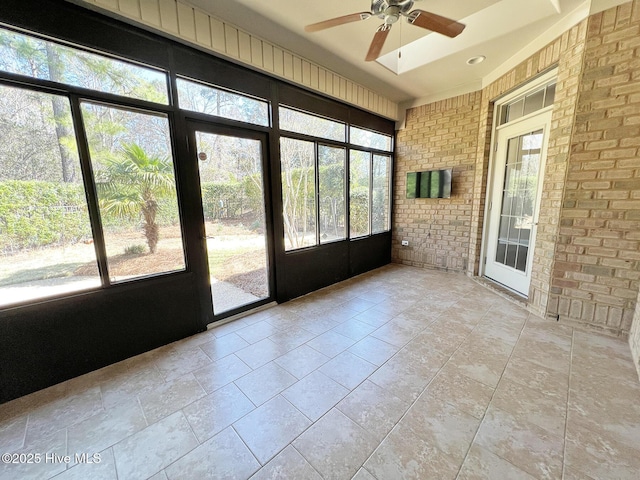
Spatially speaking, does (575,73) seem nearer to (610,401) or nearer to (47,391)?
(610,401)

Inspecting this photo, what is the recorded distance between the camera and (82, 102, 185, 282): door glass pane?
6.73ft

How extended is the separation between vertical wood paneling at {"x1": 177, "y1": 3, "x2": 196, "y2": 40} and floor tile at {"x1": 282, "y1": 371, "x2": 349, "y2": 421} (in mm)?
2985

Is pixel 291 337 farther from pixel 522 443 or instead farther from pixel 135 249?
pixel 522 443

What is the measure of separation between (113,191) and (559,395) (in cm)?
364

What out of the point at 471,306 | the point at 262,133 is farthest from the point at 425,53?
the point at 471,306

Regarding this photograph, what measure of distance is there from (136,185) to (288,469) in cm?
235

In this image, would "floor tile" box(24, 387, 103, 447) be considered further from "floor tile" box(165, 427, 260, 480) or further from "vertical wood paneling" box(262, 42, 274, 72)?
"vertical wood paneling" box(262, 42, 274, 72)

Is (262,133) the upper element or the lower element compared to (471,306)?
upper

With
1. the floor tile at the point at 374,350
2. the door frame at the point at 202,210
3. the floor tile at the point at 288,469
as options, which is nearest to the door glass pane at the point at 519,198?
the floor tile at the point at 374,350

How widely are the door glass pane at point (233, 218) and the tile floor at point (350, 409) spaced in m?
0.53

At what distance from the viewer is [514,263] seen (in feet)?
11.5

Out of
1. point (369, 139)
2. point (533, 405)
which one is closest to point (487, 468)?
point (533, 405)

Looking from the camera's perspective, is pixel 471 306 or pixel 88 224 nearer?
pixel 88 224

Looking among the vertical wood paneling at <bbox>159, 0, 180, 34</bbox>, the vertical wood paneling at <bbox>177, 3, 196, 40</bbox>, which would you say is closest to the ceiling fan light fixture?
the vertical wood paneling at <bbox>177, 3, 196, 40</bbox>
